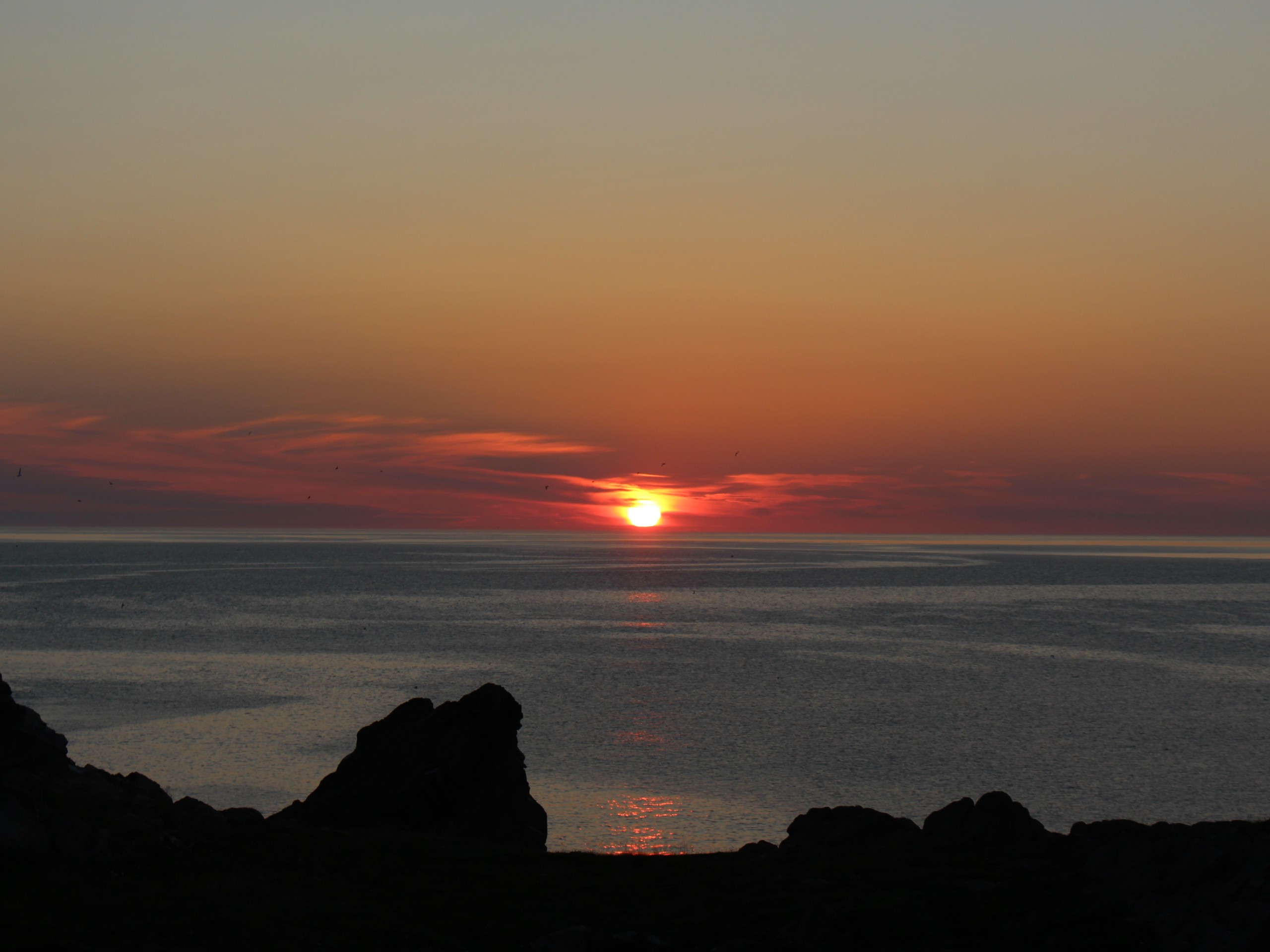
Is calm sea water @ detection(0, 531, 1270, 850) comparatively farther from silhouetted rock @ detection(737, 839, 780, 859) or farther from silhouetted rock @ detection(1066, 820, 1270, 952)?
silhouetted rock @ detection(1066, 820, 1270, 952)

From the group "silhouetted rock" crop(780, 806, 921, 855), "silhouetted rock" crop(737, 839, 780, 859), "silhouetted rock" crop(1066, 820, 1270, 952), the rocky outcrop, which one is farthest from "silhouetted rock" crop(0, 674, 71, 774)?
"silhouetted rock" crop(1066, 820, 1270, 952)

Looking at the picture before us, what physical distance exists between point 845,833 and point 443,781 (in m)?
11.5

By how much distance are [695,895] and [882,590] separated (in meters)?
151

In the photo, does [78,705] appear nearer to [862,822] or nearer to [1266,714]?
[862,822]

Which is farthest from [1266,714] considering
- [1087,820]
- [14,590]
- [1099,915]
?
[14,590]

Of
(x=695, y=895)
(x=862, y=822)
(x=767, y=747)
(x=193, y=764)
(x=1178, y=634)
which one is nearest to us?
(x=695, y=895)

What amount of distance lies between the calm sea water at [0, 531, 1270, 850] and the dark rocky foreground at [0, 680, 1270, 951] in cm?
746

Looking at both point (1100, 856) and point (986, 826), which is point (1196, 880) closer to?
point (1100, 856)

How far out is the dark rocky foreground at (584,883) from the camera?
18.5 metres

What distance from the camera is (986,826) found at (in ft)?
80.5

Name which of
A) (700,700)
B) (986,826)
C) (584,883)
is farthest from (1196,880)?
(700,700)

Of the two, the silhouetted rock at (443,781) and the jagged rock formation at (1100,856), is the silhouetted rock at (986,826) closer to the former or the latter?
the jagged rock formation at (1100,856)

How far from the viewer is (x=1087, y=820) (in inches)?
1378

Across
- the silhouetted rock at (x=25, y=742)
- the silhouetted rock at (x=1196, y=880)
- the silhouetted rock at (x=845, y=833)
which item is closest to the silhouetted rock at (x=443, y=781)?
the silhouetted rock at (x=25, y=742)
